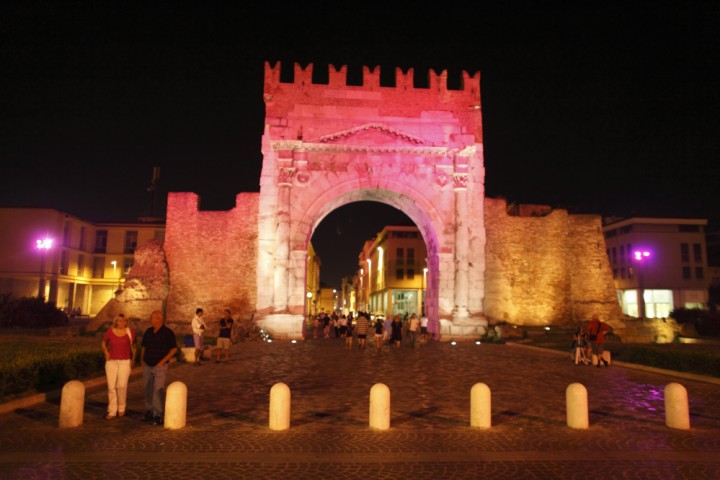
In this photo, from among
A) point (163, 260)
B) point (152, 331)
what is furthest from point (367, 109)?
point (152, 331)

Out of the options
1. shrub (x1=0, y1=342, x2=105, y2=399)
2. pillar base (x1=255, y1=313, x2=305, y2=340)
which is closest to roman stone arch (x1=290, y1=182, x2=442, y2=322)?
pillar base (x1=255, y1=313, x2=305, y2=340)

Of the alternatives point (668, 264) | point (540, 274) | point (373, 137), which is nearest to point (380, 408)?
point (373, 137)

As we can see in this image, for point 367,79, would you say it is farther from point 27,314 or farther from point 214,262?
point 27,314

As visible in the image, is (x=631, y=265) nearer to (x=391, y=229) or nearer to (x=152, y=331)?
(x=391, y=229)

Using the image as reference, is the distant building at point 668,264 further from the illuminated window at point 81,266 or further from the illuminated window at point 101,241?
the illuminated window at point 81,266

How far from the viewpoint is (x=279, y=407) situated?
7707 millimetres

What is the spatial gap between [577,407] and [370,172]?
852 inches

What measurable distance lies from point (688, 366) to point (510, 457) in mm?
10154

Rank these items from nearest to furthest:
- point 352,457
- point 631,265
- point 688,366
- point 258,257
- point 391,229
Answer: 1. point 352,457
2. point 688,366
3. point 258,257
4. point 631,265
5. point 391,229

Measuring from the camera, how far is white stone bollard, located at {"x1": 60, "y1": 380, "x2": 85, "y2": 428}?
7738 mm

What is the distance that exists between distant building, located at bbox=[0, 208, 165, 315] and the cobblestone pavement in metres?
40.0

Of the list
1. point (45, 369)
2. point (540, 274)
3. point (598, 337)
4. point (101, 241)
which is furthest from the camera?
point (101, 241)

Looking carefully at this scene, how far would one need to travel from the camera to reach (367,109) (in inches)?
1153

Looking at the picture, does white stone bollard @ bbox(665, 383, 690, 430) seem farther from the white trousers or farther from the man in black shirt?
the white trousers
